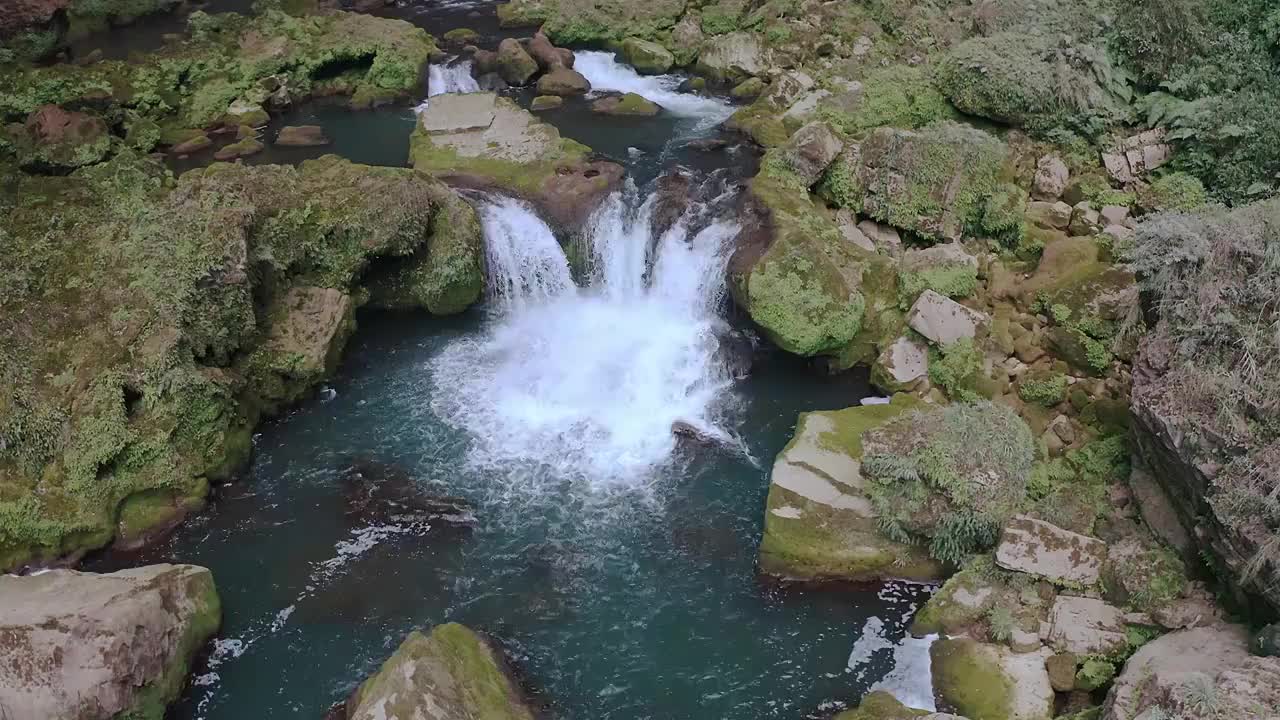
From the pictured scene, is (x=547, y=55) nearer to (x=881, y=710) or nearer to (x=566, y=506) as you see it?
(x=566, y=506)

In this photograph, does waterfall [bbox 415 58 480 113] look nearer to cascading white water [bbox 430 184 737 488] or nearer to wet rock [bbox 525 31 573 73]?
wet rock [bbox 525 31 573 73]

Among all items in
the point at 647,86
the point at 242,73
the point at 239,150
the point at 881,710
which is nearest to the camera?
the point at 881,710

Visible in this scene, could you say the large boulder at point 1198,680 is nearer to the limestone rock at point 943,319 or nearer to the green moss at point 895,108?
the limestone rock at point 943,319

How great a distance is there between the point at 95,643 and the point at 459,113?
1442cm

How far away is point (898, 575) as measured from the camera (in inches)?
546

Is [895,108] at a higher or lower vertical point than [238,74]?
higher

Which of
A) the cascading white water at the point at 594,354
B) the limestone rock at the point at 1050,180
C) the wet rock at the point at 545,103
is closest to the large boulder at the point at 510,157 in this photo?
the cascading white water at the point at 594,354

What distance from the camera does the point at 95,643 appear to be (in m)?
11.6

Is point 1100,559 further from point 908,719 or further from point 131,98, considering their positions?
point 131,98

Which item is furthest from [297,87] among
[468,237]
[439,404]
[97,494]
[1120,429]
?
[1120,429]

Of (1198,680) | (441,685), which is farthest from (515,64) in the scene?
(1198,680)

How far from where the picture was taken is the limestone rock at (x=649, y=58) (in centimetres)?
2611

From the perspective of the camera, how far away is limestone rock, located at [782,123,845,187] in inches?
754

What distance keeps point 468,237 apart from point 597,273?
8.82 feet
